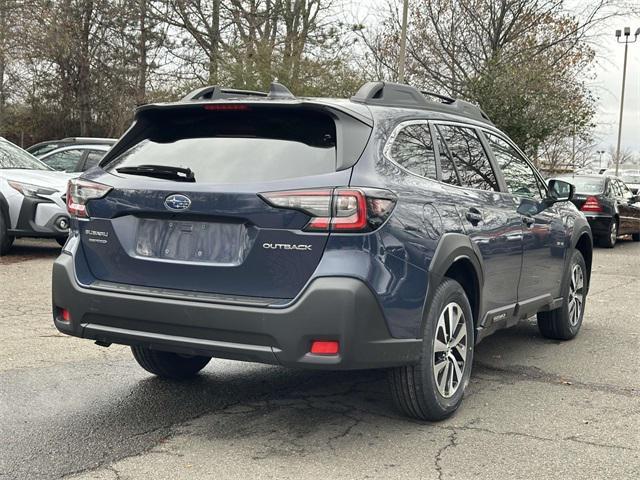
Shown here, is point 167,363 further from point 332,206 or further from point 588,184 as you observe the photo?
point 588,184

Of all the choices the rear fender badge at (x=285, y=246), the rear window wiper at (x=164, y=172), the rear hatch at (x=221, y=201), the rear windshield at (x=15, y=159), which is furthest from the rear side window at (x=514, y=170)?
the rear windshield at (x=15, y=159)

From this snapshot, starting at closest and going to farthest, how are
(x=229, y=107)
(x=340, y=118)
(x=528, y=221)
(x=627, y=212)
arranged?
(x=340, y=118) → (x=229, y=107) → (x=528, y=221) → (x=627, y=212)

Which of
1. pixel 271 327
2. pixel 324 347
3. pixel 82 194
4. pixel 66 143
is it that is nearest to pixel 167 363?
pixel 82 194

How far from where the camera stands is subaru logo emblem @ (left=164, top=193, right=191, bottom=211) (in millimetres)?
3889

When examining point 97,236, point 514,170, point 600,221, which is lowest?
point 600,221

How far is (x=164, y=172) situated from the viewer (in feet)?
13.4

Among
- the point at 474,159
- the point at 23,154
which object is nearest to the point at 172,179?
the point at 474,159

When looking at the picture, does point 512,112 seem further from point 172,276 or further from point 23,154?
point 172,276

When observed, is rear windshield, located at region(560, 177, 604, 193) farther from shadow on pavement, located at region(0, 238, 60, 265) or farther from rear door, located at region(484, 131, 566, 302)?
rear door, located at region(484, 131, 566, 302)

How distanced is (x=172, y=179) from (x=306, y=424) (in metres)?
1.50

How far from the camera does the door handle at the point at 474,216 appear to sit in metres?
4.65

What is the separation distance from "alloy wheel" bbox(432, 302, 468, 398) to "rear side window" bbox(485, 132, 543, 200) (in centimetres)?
139

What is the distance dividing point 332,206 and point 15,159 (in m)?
9.13

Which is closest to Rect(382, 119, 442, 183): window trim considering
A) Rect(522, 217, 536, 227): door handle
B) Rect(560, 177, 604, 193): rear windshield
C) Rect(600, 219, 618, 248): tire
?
Rect(522, 217, 536, 227): door handle
